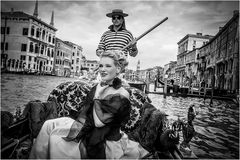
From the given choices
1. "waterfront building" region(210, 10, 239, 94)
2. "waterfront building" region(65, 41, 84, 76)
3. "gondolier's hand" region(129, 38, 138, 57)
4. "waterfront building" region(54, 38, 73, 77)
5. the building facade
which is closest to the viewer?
"gondolier's hand" region(129, 38, 138, 57)

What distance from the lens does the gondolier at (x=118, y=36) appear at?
114 inches

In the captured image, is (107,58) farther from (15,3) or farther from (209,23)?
(209,23)

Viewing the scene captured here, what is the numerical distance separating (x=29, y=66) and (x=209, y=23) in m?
40.8

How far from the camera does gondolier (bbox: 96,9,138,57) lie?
2.90m

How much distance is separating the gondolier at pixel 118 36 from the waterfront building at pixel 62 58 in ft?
166

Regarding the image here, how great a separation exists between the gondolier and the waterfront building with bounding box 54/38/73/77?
5062 centimetres

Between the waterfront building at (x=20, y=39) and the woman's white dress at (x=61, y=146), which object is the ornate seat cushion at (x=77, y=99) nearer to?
the woman's white dress at (x=61, y=146)

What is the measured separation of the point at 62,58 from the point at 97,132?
184 feet

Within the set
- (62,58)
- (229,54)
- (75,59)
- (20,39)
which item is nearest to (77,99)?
(229,54)

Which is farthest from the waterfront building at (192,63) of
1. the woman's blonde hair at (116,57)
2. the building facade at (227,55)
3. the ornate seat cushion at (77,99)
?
the woman's blonde hair at (116,57)

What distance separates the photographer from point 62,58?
5462 centimetres

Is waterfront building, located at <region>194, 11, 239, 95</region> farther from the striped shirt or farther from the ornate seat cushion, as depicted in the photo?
the ornate seat cushion

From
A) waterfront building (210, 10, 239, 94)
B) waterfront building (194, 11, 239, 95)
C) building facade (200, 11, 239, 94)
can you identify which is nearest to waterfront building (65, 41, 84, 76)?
waterfront building (194, 11, 239, 95)

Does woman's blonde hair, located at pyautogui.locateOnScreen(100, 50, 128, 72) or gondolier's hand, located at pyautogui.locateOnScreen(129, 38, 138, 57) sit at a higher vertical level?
gondolier's hand, located at pyautogui.locateOnScreen(129, 38, 138, 57)
